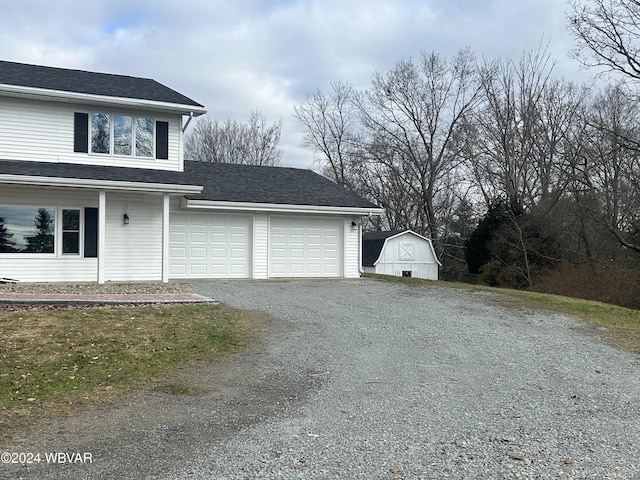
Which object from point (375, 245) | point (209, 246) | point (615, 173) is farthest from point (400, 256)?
point (209, 246)

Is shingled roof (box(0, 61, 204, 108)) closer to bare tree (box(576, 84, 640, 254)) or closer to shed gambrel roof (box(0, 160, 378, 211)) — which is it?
shed gambrel roof (box(0, 160, 378, 211))

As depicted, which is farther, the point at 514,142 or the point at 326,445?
the point at 514,142

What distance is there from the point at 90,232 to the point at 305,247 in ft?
20.4

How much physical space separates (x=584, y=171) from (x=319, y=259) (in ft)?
46.1

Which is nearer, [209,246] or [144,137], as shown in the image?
[144,137]

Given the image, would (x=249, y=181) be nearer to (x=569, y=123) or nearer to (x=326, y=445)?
(x=326, y=445)

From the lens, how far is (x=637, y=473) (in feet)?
14.1

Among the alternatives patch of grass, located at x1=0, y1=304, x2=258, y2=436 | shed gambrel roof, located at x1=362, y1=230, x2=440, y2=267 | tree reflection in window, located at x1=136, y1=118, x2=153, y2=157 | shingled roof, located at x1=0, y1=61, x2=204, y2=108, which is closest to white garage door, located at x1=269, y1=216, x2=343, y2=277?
tree reflection in window, located at x1=136, y1=118, x2=153, y2=157

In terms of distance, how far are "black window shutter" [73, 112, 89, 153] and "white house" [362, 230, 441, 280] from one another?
18251mm

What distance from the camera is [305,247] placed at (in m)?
18.4

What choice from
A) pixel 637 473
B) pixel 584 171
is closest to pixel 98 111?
pixel 637 473

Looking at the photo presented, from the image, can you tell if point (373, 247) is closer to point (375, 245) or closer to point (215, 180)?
point (375, 245)

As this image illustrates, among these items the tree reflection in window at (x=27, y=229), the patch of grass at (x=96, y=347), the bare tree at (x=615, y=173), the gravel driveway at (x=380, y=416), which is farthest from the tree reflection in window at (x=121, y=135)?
the bare tree at (x=615, y=173)

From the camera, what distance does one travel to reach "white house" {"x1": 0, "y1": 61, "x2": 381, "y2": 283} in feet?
48.9
